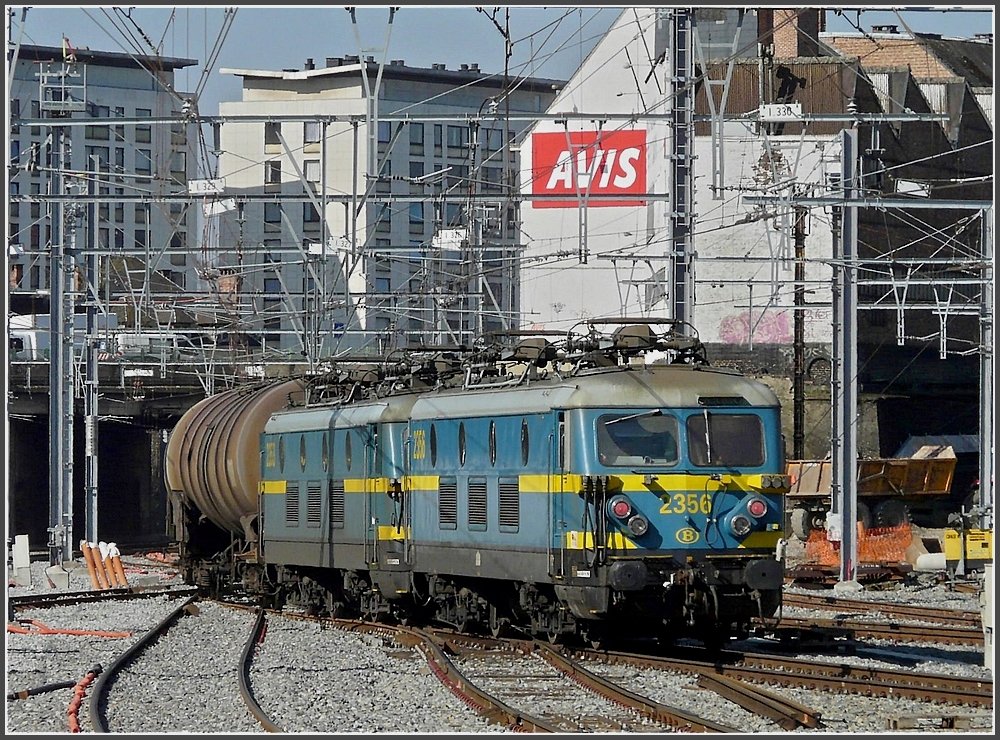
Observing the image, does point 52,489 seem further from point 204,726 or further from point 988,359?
point 204,726

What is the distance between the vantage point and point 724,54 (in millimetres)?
56781

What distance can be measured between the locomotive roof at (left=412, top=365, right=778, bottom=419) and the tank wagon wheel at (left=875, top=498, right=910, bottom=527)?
2227 centimetres

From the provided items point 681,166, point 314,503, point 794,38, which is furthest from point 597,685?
point 794,38

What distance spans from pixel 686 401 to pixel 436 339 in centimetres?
2138

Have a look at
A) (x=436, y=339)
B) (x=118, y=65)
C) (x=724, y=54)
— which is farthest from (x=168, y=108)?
(x=436, y=339)

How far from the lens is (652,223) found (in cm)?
5200

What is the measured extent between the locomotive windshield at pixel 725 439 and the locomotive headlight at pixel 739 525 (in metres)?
0.55

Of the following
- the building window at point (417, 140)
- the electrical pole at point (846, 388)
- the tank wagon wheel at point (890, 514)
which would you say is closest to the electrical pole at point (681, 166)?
the electrical pole at point (846, 388)

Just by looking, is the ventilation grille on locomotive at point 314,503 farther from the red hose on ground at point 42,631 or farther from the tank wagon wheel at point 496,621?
the tank wagon wheel at point 496,621

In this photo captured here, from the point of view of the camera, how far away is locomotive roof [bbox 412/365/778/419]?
1669 centimetres

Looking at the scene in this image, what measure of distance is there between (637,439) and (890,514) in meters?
23.4

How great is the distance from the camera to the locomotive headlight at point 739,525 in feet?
54.3

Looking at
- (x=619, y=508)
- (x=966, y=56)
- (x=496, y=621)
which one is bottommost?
(x=496, y=621)

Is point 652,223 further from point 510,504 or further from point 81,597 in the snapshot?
point 510,504
